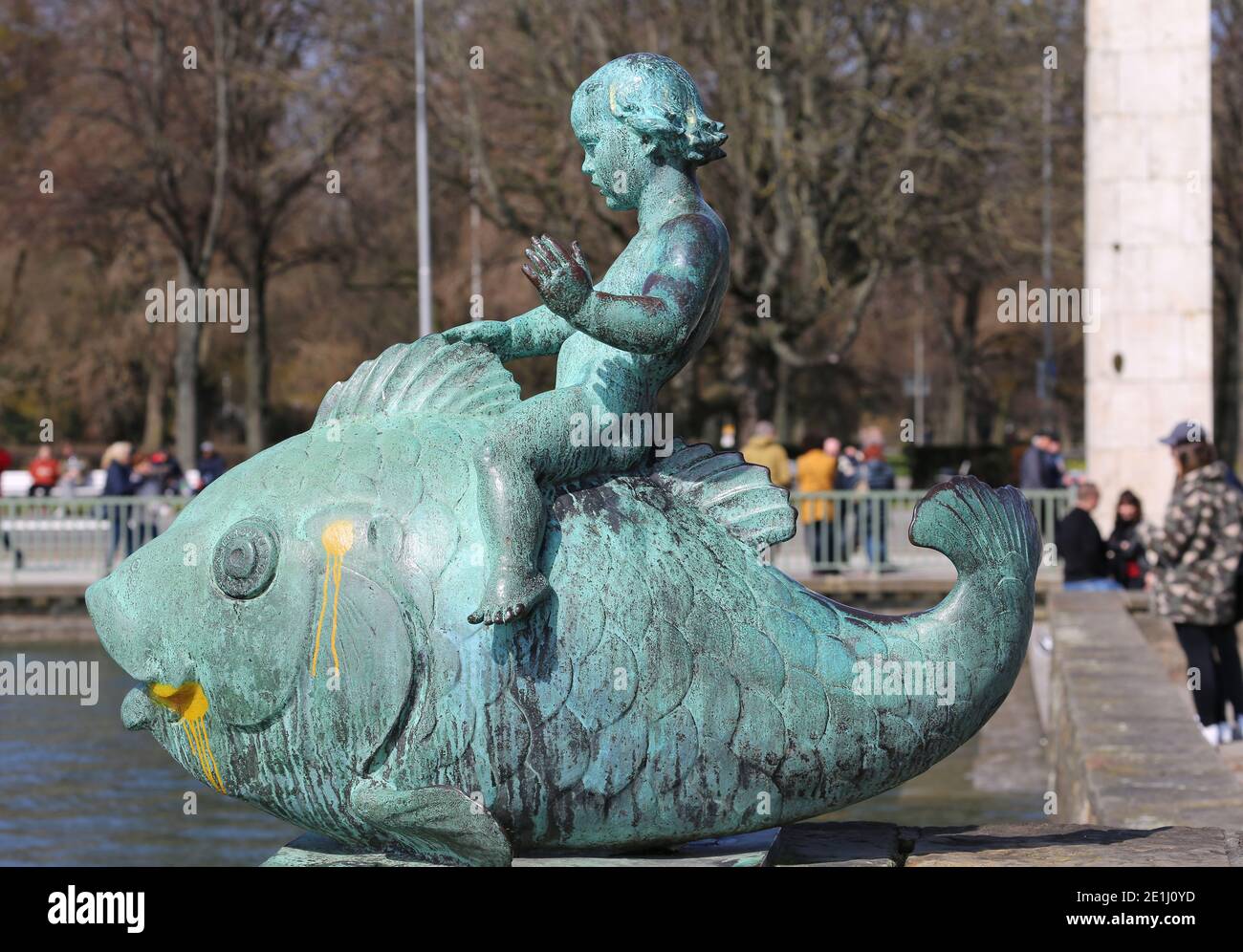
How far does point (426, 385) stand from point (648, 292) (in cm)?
63

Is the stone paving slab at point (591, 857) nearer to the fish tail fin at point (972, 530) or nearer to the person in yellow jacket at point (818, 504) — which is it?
the fish tail fin at point (972, 530)

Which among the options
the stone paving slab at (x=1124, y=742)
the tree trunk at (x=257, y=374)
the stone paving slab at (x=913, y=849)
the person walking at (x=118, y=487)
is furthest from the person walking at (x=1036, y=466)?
the tree trunk at (x=257, y=374)

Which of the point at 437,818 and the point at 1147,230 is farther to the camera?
the point at 1147,230

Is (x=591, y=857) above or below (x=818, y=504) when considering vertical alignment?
below

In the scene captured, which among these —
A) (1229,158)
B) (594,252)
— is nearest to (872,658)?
(594,252)

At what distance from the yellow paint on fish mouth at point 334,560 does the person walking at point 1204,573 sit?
22.6ft

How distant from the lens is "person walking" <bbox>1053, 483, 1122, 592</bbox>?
14031 millimetres

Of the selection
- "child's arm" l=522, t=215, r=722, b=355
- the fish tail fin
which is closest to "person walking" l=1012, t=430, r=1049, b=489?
the fish tail fin

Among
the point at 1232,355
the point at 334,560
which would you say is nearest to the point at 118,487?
the point at 334,560

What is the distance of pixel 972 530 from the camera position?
4.62 meters

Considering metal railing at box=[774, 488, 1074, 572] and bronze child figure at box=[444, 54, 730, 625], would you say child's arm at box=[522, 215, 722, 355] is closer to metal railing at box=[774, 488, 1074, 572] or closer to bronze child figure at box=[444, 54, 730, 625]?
bronze child figure at box=[444, 54, 730, 625]

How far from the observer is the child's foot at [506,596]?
4.02 meters

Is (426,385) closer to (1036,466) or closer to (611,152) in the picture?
(611,152)
